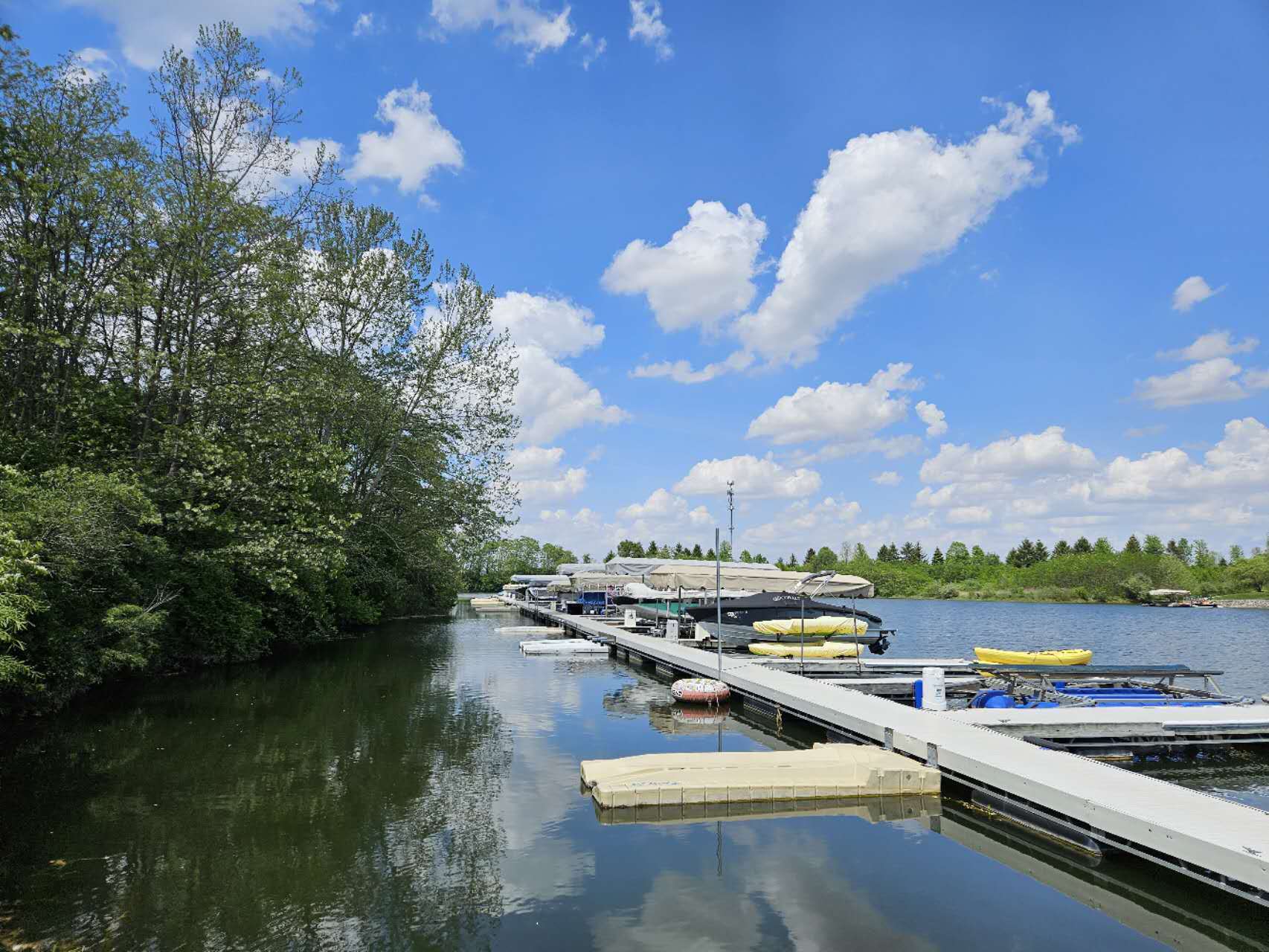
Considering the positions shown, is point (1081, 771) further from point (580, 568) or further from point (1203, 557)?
point (1203, 557)

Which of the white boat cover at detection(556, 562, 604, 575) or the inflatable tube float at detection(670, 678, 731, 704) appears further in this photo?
the white boat cover at detection(556, 562, 604, 575)

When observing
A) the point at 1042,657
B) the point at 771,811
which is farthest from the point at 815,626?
the point at 771,811

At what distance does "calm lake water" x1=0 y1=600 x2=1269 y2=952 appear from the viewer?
640 centimetres

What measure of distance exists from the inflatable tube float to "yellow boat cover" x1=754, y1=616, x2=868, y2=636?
9.19m

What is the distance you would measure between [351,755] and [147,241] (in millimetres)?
14413

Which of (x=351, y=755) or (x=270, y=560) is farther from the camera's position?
(x=270, y=560)

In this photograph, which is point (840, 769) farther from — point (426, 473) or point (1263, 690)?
point (426, 473)

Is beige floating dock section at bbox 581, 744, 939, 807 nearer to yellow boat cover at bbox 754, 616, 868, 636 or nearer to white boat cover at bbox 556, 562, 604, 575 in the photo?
yellow boat cover at bbox 754, 616, 868, 636

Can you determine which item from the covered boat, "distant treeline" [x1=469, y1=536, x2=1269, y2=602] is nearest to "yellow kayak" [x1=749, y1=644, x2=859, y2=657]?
the covered boat

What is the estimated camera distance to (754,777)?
989 centimetres

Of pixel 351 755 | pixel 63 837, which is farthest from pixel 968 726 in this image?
pixel 63 837

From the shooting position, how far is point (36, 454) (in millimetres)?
16359

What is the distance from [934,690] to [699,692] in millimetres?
5267

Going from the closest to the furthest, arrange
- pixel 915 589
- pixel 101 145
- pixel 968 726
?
pixel 968 726 < pixel 101 145 < pixel 915 589
